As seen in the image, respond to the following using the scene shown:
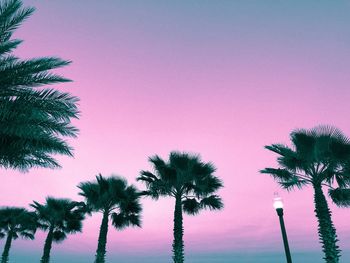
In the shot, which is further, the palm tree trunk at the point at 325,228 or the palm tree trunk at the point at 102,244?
the palm tree trunk at the point at 102,244

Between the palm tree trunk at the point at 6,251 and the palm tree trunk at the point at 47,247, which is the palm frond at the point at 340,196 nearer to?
the palm tree trunk at the point at 47,247

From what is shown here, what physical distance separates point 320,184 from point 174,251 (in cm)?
957

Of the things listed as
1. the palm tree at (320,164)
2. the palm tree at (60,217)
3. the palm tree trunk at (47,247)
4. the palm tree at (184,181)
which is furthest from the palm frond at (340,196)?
the palm tree trunk at (47,247)

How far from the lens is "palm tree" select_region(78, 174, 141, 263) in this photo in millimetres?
23547

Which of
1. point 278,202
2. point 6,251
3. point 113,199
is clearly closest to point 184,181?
point 113,199

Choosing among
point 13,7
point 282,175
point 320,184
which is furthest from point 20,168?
point 320,184

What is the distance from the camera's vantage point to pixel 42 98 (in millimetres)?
9836

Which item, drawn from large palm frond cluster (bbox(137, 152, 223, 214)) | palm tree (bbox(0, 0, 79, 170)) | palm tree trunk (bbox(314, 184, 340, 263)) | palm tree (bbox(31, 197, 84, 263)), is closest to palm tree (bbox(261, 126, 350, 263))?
palm tree trunk (bbox(314, 184, 340, 263))

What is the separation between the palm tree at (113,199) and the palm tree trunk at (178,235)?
4378 mm

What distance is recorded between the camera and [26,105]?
29.9 ft

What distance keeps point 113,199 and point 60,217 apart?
8743 mm

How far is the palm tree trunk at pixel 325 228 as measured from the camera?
14.3 m

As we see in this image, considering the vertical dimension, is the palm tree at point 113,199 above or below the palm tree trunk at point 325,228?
above

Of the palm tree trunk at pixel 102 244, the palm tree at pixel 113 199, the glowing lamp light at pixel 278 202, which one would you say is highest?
the palm tree at pixel 113 199
